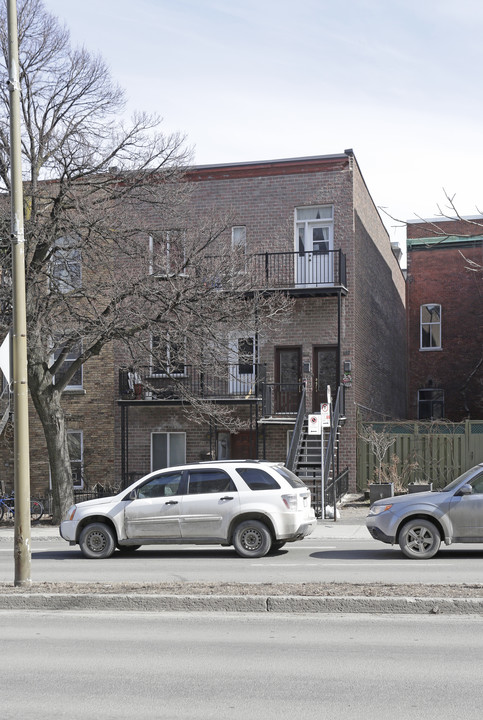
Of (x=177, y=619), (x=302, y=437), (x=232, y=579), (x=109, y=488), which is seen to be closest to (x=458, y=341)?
(x=302, y=437)

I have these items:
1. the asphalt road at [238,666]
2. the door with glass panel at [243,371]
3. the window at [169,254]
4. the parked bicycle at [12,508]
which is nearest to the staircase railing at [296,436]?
the door with glass panel at [243,371]

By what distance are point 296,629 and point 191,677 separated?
2.03 metres

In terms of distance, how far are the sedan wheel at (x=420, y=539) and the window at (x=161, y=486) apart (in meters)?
3.93

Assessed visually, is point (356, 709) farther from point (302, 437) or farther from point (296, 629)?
point (302, 437)

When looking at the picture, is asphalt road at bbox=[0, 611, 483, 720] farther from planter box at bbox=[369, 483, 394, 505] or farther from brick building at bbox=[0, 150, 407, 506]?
brick building at bbox=[0, 150, 407, 506]

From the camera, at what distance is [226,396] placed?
85.9 ft

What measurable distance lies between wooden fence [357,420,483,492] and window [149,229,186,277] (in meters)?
7.56

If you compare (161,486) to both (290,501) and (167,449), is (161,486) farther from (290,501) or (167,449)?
(167,449)

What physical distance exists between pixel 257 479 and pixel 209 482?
Answer: 33.1 inches

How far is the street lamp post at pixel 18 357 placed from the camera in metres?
10.7

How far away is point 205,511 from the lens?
49.5 ft

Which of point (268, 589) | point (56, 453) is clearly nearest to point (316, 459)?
point (56, 453)

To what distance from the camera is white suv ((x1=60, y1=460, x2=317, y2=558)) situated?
589 inches

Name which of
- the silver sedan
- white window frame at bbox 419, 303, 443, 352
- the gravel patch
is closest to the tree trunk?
the silver sedan
